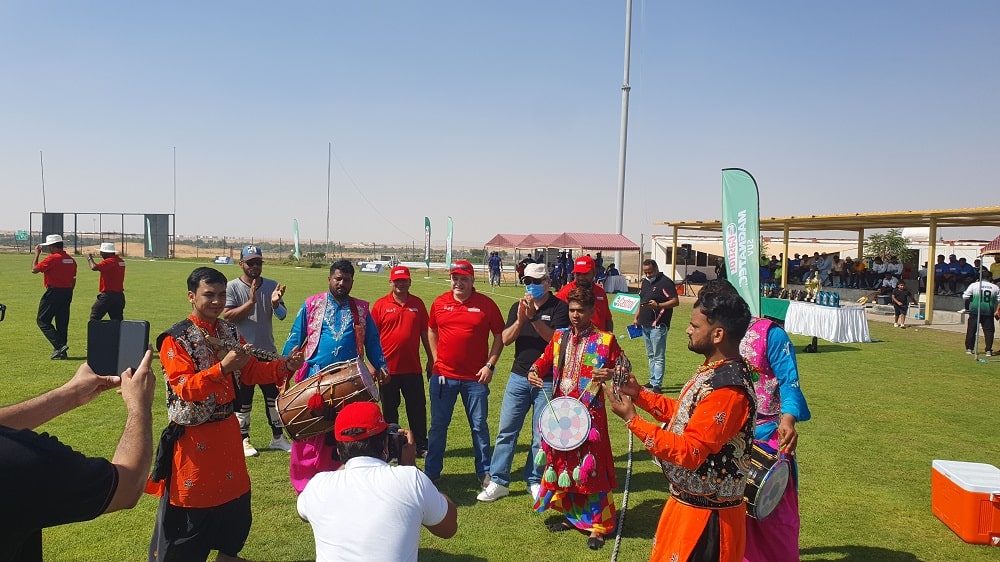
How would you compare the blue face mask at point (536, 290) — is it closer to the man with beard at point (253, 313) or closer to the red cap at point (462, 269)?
the red cap at point (462, 269)

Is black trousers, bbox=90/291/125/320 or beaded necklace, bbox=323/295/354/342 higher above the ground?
beaded necklace, bbox=323/295/354/342

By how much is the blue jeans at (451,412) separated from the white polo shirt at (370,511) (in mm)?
3205

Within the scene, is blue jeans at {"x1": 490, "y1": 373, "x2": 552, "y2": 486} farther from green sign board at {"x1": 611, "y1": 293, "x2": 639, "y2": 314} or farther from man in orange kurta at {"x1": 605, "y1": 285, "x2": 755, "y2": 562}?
green sign board at {"x1": 611, "y1": 293, "x2": 639, "y2": 314}

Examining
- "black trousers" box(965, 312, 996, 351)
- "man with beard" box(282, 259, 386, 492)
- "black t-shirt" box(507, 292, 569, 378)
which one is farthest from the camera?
"black trousers" box(965, 312, 996, 351)

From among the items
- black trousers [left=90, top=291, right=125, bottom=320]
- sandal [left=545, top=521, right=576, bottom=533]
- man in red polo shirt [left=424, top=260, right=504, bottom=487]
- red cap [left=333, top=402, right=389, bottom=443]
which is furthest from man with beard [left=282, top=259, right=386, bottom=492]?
black trousers [left=90, top=291, right=125, bottom=320]

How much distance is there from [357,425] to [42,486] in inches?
47.7

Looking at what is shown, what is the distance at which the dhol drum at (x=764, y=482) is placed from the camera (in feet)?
11.3

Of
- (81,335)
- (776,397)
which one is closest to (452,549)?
(776,397)

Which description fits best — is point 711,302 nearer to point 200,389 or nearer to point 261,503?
point 200,389

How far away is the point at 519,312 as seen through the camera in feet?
18.8

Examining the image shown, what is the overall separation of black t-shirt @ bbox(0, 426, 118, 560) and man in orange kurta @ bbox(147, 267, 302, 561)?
171cm

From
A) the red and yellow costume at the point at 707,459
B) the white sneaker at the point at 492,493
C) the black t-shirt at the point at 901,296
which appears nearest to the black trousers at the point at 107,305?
the white sneaker at the point at 492,493

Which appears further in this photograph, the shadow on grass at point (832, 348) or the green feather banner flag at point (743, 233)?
the shadow on grass at point (832, 348)

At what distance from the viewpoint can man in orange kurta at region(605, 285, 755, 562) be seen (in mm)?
2893
